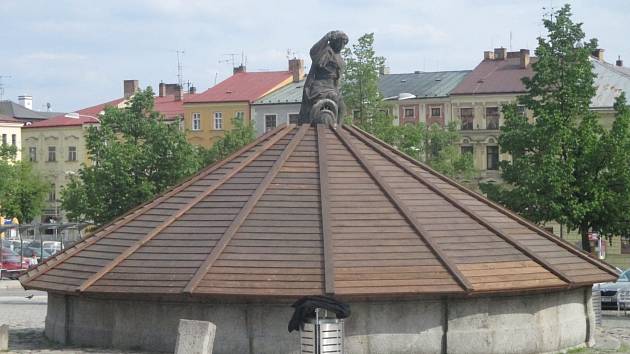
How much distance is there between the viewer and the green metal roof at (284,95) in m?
84.1

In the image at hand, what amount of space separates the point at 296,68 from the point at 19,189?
21720 millimetres

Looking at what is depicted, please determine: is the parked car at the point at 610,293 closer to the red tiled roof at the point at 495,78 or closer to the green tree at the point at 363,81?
the green tree at the point at 363,81

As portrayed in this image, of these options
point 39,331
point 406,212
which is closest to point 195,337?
point 406,212

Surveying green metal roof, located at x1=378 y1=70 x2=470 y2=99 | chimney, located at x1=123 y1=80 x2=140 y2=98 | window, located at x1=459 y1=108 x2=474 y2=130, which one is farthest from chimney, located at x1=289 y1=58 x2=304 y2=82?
window, located at x1=459 y1=108 x2=474 y2=130

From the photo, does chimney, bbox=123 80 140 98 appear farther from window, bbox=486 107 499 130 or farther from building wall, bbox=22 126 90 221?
window, bbox=486 107 499 130

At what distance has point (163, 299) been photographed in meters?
20.6

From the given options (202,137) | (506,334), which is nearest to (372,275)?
(506,334)

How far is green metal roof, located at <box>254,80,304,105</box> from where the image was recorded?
8410cm

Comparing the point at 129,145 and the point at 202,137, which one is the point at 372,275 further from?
the point at 202,137

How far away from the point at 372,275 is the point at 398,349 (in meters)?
1.34

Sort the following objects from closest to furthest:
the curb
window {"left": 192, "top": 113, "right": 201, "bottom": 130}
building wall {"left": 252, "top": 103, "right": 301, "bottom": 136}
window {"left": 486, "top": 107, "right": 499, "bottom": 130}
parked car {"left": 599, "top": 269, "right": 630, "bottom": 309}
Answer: parked car {"left": 599, "top": 269, "right": 630, "bottom": 309}, the curb, window {"left": 486, "top": 107, "right": 499, "bottom": 130}, building wall {"left": 252, "top": 103, "right": 301, "bottom": 136}, window {"left": 192, "top": 113, "right": 201, "bottom": 130}

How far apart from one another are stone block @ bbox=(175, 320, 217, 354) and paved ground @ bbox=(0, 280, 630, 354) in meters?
3.65

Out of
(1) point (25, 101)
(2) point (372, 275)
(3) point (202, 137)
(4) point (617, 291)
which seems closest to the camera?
(2) point (372, 275)

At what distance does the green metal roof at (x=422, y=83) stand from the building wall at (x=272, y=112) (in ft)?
20.9
